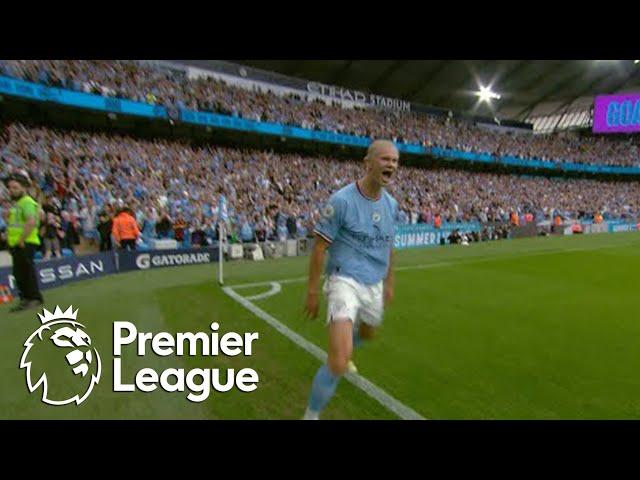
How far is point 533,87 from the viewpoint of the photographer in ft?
177

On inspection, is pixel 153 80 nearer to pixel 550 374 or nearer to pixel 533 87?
pixel 550 374

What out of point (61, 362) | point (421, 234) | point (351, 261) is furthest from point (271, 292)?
point (421, 234)

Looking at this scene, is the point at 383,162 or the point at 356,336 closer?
the point at 383,162

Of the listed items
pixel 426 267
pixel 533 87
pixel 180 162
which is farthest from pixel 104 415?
pixel 533 87

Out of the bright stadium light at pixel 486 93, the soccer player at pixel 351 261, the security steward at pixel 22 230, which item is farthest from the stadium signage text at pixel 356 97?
the soccer player at pixel 351 261

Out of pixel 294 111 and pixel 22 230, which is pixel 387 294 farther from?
pixel 294 111

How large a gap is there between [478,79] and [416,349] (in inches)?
2015

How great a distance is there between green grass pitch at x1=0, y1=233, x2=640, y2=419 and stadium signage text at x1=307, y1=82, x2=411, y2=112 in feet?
95.4

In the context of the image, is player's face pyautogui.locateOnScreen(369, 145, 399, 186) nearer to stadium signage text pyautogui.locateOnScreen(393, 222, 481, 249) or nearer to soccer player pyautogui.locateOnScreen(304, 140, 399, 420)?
soccer player pyautogui.locateOnScreen(304, 140, 399, 420)

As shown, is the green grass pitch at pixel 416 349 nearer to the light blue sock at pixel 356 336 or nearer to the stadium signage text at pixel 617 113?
the light blue sock at pixel 356 336

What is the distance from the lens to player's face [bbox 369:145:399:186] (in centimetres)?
339

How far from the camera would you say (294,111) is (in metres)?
32.2

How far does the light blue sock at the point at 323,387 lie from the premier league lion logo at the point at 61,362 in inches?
95.7

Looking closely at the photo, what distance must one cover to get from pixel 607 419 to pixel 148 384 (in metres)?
4.59
